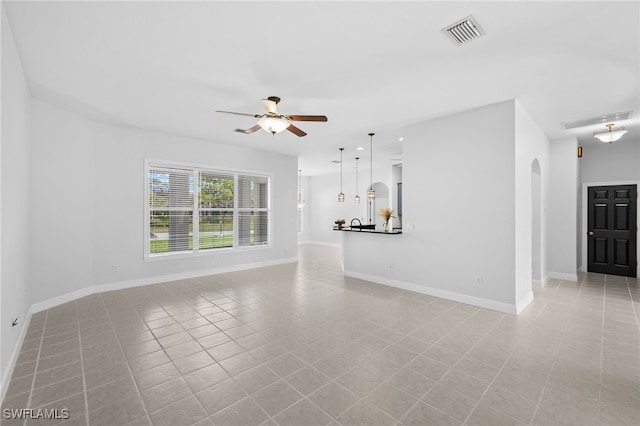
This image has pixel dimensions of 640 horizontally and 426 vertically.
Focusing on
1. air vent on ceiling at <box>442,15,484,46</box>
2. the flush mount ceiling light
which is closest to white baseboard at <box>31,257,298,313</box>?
air vent on ceiling at <box>442,15,484,46</box>

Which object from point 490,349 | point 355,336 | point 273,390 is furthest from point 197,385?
point 490,349

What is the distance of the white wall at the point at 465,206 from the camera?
157 inches

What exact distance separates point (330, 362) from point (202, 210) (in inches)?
184

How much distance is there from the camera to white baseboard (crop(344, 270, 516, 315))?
3.99 metres

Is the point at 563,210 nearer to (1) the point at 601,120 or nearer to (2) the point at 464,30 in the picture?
(1) the point at 601,120

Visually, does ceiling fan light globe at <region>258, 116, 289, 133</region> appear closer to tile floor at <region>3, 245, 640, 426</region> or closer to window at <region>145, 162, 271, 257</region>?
tile floor at <region>3, 245, 640, 426</region>

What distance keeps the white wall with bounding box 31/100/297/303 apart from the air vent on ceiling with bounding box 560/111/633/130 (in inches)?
255

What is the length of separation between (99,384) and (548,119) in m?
6.55

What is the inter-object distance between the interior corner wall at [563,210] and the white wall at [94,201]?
681 centimetres

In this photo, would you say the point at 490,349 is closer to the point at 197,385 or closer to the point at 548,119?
the point at 197,385

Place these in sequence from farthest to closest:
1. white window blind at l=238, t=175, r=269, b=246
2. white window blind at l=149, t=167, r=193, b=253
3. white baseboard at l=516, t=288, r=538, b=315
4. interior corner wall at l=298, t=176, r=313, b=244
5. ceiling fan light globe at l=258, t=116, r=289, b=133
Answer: interior corner wall at l=298, t=176, r=313, b=244 → white window blind at l=238, t=175, r=269, b=246 → white window blind at l=149, t=167, r=193, b=253 → white baseboard at l=516, t=288, r=538, b=315 → ceiling fan light globe at l=258, t=116, r=289, b=133

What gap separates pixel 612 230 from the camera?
629cm

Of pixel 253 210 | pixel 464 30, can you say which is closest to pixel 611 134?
pixel 464 30

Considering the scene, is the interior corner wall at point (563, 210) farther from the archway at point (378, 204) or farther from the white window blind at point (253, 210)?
the white window blind at point (253, 210)
